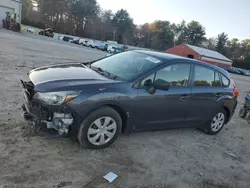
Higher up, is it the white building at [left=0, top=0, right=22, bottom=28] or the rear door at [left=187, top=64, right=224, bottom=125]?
the white building at [left=0, top=0, right=22, bottom=28]

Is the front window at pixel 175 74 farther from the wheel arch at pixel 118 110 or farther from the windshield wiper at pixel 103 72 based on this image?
the wheel arch at pixel 118 110

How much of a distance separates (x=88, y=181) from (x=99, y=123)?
945 millimetres

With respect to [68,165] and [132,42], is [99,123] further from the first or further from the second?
[132,42]

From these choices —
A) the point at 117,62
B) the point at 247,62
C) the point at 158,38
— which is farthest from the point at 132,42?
the point at 117,62

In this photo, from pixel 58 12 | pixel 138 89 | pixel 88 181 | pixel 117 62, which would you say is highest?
pixel 58 12

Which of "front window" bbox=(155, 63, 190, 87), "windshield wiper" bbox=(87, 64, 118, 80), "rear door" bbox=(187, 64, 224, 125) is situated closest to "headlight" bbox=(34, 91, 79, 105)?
"windshield wiper" bbox=(87, 64, 118, 80)

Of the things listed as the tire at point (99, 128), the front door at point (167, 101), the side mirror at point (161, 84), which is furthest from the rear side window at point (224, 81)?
the tire at point (99, 128)

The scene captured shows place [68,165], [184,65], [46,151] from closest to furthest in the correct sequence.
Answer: [68,165] → [46,151] → [184,65]

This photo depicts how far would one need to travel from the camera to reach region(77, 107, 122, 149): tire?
3.69 meters

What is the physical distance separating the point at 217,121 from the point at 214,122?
0.12m

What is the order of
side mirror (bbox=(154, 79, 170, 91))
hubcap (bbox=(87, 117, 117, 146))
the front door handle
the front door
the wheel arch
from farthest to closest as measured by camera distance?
1. the front door handle
2. the front door
3. side mirror (bbox=(154, 79, 170, 91))
4. hubcap (bbox=(87, 117, 117, 146))
5. the wheel arch

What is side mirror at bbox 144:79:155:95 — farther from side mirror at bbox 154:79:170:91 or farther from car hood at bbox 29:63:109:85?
car hood at bbox 29:63:109:85

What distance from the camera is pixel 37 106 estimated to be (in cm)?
360

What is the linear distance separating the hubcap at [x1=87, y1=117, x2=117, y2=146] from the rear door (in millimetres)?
1859
